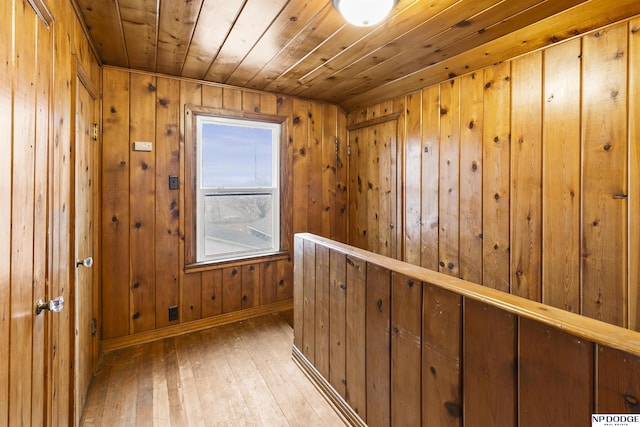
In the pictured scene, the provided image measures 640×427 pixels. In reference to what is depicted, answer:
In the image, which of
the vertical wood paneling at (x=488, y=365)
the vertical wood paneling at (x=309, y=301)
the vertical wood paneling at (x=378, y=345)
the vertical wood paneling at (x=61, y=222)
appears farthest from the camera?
the vertical wood paneling at (x=309, y=301)

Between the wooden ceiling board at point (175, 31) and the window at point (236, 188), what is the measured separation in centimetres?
52

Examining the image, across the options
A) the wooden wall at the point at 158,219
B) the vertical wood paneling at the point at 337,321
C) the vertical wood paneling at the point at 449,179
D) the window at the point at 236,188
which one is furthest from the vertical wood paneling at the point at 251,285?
the vertical wood paneling at the point at 449,179

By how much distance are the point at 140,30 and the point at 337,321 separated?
213 cm

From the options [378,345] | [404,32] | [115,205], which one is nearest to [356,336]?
[378,345]

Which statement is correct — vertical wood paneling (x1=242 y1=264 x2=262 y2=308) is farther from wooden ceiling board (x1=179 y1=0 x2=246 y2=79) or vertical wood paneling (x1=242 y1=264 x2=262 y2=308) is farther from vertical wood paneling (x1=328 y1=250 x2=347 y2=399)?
wooden ceiling board (x1=179 y1=0 x2=246 y2=79)

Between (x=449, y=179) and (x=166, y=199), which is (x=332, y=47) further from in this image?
(x=166, y=199)

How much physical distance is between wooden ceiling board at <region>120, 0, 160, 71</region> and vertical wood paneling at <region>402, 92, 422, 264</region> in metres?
2.07

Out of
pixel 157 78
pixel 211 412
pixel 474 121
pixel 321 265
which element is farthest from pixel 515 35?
pixel 211 412

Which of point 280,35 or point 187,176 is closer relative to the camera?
point 280,35

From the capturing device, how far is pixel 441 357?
1.16 meters

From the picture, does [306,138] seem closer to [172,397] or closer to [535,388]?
[172,397]

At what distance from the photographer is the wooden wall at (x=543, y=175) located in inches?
62.4

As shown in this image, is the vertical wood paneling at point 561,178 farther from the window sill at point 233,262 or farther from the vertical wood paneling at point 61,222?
the vertical wood paneling at point 61,222

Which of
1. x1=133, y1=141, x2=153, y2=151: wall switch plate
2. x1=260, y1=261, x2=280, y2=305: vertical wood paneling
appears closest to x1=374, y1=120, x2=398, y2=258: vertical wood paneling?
x1=260, y1=261, x2=280, y2=305: vertical wood paneling
